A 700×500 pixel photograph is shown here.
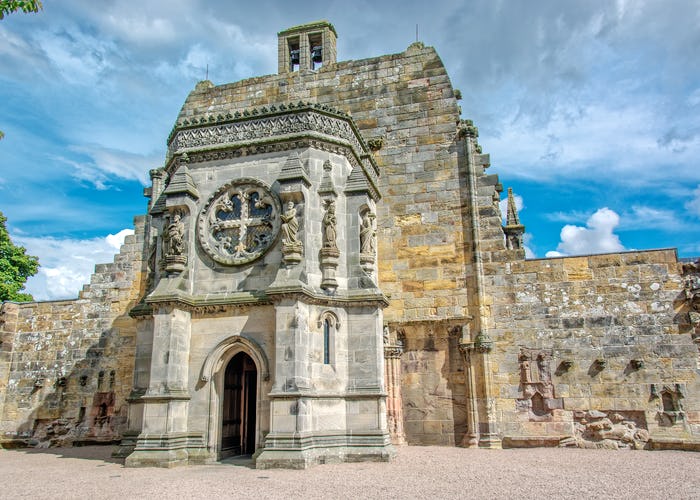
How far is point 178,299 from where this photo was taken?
11.9 metres

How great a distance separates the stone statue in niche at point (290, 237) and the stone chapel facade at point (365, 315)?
4cm

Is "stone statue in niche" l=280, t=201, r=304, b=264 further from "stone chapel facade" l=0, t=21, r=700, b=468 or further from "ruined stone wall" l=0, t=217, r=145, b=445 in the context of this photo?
"ruined stone wall" l=0, t=217, r=145, b=445

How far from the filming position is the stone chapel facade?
11742mm

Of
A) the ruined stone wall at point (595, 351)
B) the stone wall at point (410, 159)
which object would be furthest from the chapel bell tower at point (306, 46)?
the ruined stone wall at point (595, 351)

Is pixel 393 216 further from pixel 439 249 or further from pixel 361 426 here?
pixel 361 426

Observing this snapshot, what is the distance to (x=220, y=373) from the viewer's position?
12117 millimetres

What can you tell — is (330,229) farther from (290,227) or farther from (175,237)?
(175,237)

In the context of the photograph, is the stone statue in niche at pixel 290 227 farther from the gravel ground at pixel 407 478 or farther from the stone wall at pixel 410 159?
the gravel ground at pixel 407 478

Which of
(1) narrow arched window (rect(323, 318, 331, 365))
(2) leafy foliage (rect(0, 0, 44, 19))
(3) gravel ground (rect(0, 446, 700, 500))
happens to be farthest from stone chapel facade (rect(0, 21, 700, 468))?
(2) leafy foliage (rect(0, 0, 44, 19))

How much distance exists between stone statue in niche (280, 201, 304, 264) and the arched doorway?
2604mm

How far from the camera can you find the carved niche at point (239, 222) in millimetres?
12656

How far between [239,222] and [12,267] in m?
14.7

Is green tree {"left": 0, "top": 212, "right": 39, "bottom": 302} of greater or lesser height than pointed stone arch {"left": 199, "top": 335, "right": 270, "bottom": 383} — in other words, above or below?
above

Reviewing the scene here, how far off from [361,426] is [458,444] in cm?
347
